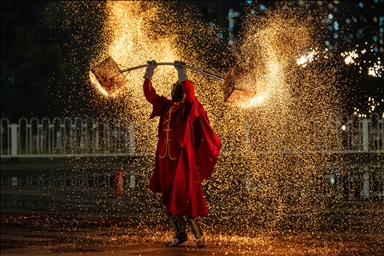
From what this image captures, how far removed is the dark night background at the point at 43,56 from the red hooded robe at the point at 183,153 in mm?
16243

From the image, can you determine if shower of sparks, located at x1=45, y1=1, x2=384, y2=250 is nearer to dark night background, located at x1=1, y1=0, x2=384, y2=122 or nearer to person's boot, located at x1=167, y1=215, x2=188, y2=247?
person's boot, located at x1=167, y1=215, x2=188, y2=247

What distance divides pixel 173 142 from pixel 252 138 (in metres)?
10.4

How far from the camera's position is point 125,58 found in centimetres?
1706

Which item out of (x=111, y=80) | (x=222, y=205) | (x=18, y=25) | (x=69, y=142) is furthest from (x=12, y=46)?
(x=111, y=80)

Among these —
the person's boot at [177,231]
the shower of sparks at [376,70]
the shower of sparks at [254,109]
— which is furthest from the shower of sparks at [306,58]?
the person's boot at [177,231]

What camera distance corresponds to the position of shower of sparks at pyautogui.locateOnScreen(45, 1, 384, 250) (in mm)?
15289

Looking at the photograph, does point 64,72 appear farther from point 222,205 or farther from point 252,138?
point 222,205

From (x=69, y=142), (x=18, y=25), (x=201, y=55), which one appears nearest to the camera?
(x=201, y=55)

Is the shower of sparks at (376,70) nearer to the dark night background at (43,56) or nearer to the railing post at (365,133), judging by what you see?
the railing post at (365,133)

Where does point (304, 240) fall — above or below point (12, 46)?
below

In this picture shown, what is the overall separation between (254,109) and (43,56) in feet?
31.1

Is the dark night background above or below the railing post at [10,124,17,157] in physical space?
above

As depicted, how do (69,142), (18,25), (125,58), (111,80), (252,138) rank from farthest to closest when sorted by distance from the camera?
(18,25) → (69,142) → (252,138) → (125,58) → (111,80)

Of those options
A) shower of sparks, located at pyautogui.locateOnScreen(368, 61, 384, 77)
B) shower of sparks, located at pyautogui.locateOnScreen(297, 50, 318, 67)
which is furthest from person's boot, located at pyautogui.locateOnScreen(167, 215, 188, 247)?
shower of sparks, located at pyautogui.locateOnScreen(297, 50, 318, 67)
